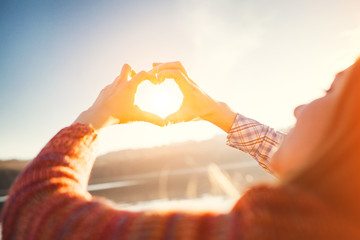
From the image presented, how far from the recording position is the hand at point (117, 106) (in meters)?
0.95

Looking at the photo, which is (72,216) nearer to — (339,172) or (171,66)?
(339,172)

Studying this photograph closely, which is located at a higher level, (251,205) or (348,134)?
(348,134)

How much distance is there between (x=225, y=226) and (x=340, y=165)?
26cm

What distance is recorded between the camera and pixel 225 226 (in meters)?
0.43

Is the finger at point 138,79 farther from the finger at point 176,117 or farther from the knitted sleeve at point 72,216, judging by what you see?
the knitted sleeve at point 72,216

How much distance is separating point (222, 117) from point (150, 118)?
0.64 m

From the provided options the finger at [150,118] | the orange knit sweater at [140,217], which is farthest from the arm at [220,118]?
the orange knit sweater at [140,217]

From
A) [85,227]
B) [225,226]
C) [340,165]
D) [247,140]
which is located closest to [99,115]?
[85,227]

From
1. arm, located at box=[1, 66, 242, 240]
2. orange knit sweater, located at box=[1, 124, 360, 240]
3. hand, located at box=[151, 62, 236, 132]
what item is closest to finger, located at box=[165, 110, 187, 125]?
hand, located at box=[151, 62, 236, 132]

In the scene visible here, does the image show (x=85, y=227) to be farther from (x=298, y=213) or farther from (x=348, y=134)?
(x=348, y=134)

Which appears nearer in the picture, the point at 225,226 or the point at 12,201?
the point at 225,226

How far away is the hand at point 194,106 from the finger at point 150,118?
6.3 inches

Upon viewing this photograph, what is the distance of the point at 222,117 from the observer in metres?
1.81

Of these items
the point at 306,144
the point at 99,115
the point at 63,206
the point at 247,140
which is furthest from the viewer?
the point at 247,140
